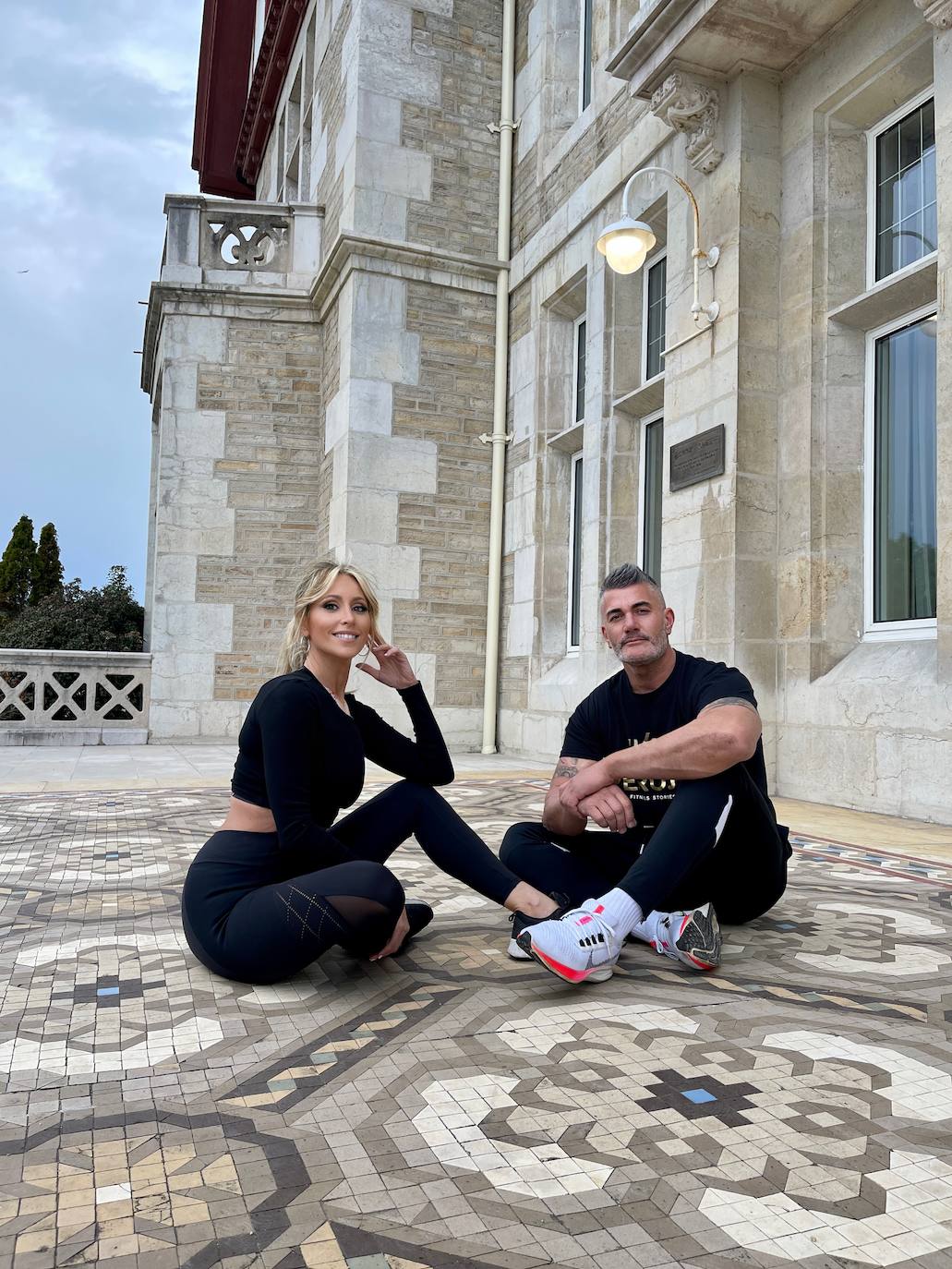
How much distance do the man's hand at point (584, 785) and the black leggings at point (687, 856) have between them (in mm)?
181

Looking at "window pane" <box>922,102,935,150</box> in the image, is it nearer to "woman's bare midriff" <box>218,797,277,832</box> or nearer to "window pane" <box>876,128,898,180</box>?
"window pane" <box>876,128,898,180</box>

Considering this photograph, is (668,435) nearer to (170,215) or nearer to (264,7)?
(170,215)

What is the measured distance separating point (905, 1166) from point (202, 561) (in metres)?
9.11

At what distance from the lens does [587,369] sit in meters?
7.91

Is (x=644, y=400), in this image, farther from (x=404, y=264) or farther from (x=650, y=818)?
(x=650, y=818)

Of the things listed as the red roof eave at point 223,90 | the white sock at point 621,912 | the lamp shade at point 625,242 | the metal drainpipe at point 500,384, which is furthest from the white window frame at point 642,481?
Answer: the red roof eave at point 223,90

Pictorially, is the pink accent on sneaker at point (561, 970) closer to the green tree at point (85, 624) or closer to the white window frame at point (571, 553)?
the white window frame at point (571, 553)

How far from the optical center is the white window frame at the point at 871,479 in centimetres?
529

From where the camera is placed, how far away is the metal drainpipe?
368 inches

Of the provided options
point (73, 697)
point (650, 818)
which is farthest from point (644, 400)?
point (73, 697)

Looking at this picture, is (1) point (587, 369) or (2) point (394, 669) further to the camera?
(1) point (587, 369)

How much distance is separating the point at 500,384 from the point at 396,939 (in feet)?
25.9

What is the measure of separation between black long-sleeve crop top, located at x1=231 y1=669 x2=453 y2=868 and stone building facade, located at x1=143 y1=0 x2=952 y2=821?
3387 mm

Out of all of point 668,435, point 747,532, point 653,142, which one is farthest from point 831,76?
point 747,532
